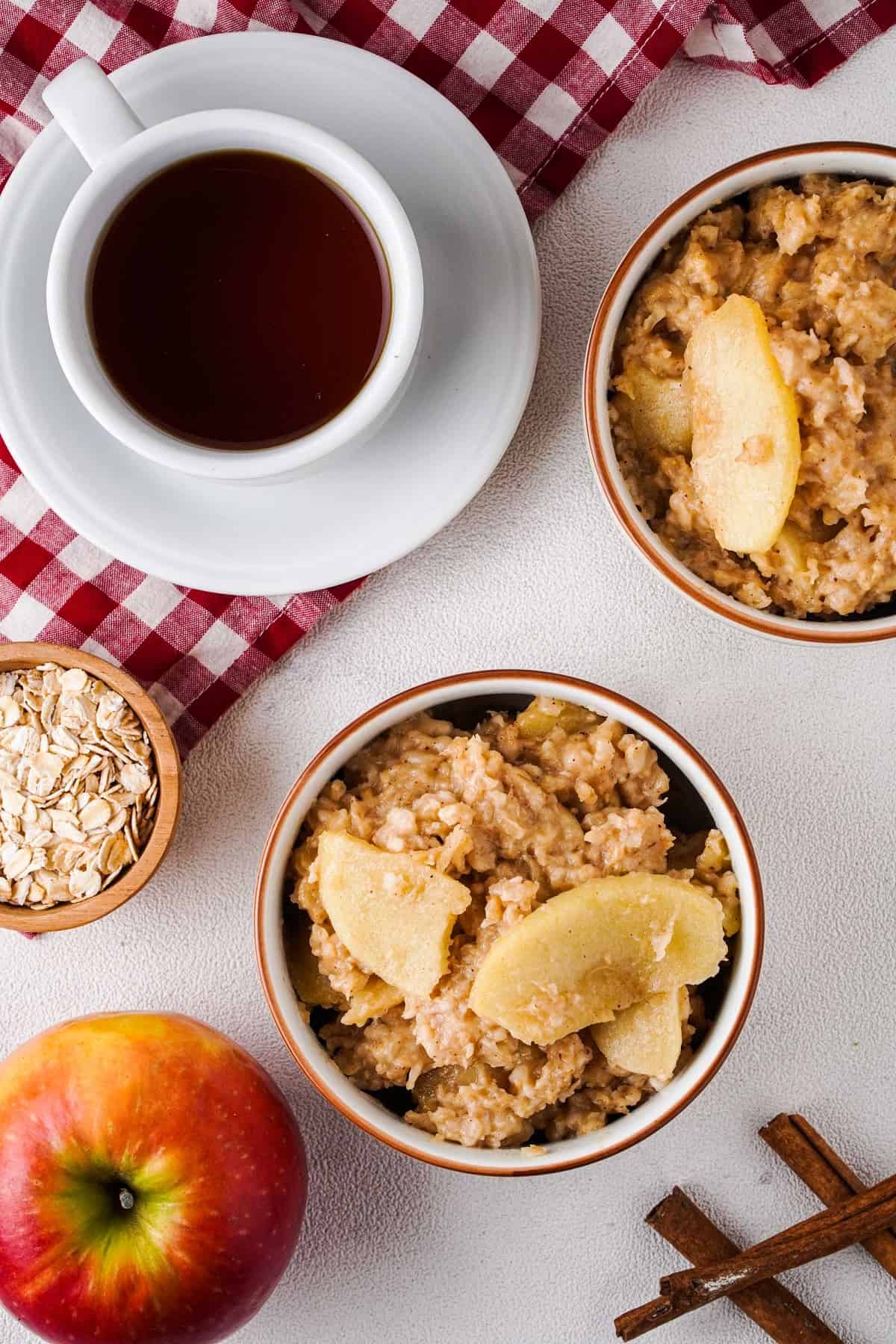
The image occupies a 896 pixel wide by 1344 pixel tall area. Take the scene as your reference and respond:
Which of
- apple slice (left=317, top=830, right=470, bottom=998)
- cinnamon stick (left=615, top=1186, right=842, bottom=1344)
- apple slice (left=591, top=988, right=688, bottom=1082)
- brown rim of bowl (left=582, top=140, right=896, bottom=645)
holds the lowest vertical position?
cinnamon stick (left=615, top=1186, right=842, bottom=1344)

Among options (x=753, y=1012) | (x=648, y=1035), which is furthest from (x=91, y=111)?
(x=753, y=1012)

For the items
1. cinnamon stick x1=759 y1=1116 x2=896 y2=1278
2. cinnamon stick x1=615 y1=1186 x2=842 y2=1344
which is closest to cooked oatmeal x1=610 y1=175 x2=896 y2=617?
cinnamon stick x1=759 y1=1116 x2=896 y2=1278

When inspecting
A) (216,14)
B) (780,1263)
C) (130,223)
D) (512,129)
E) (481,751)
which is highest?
(512,129)

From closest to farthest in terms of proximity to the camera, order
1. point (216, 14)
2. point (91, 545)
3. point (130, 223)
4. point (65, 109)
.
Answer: point (65, 109), point (130, 223), point (216, 14), point (91, 545)

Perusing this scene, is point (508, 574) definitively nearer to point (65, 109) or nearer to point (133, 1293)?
point (65, 109)

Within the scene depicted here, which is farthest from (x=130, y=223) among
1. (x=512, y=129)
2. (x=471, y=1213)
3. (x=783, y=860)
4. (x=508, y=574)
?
(x=471, y=1213)

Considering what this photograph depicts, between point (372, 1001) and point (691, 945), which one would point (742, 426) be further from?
point (372, 1001)

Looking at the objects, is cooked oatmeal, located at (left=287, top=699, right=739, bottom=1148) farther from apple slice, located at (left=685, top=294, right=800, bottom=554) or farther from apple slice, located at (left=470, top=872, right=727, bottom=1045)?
apple slice, located at (left=685, top=294, right=800, bottom=554)
